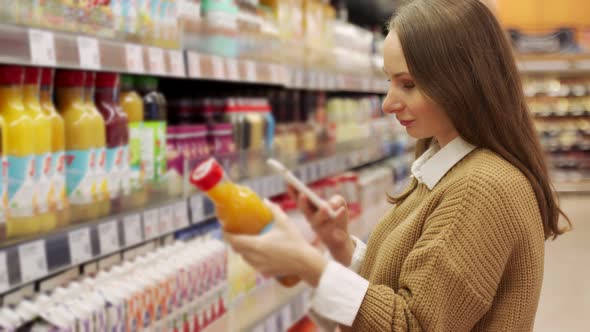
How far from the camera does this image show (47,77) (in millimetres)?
1464

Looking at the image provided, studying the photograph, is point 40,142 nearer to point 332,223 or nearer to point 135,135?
point 135,135

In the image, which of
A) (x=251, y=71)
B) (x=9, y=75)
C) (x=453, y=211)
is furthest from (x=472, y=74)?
(x=251, y=71)

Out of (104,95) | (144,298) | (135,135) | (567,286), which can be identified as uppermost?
(104,95)

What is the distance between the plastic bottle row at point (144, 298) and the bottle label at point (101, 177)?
0.17 m

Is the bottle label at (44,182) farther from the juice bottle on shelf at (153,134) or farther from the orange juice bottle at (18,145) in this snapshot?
the juice bottle on shelf at (153,134)

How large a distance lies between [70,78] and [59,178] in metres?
0.25

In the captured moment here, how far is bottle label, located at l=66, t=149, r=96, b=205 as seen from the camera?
1.50 metres

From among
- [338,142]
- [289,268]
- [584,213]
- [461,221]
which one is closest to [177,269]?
[289,268]

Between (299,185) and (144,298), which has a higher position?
(299,185)

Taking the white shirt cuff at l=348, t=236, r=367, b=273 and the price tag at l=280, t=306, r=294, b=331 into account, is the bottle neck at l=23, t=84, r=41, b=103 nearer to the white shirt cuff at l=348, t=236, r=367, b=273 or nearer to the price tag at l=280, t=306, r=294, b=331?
the white shirt cuff at l=348, t=236, r=367, b=273

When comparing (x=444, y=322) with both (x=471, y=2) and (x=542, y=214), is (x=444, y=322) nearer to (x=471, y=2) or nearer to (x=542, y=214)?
(x=542, y=214)

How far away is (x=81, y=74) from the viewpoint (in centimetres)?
158

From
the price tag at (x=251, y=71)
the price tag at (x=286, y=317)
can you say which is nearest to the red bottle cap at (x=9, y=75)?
the price tag at (x=251, y=71)

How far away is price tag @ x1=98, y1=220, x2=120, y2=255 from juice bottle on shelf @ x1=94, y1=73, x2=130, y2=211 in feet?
0.47
